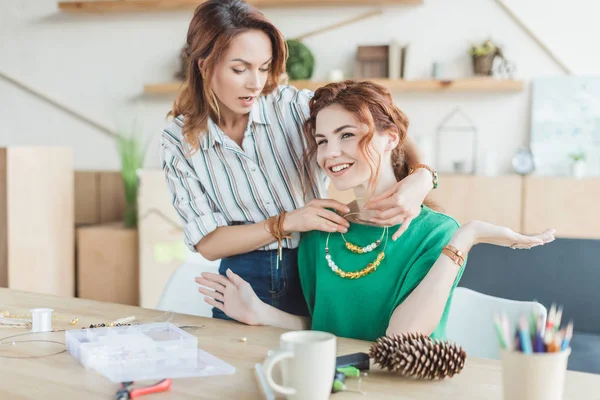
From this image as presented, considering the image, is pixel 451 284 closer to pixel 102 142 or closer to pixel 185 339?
pixel 185 339

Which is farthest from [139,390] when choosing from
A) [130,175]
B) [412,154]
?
[130,175]

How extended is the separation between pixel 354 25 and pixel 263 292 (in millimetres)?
2565

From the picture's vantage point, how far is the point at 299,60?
3867 millimetres

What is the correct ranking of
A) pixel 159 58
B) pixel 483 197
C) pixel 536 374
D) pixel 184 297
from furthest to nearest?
pixel 159 58 < pixel 483 197 < pixel 184 297 < pixel 536 374

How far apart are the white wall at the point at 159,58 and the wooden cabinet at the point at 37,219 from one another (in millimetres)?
505

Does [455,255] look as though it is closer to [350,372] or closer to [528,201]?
[350,372]

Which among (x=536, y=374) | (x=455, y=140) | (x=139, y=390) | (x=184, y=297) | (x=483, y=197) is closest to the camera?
(x=536, y=374)

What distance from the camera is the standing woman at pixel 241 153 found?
1.62 metres

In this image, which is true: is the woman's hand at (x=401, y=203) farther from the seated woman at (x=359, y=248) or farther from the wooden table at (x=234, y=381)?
the wooden table at (x=234, y=381)

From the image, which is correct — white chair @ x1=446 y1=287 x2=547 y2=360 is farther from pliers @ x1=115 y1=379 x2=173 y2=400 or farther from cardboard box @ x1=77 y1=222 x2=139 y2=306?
cardboard box @ x1=77 y1=222 x2=139 y2=306

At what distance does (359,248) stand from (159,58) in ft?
10.2

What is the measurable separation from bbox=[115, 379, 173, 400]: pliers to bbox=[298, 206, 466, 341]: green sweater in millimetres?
565

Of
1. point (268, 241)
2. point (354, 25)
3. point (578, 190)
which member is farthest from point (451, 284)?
point (354, 25)

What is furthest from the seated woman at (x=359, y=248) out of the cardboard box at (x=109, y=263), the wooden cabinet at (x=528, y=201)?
the cardboard box at (x=109, y=263)
